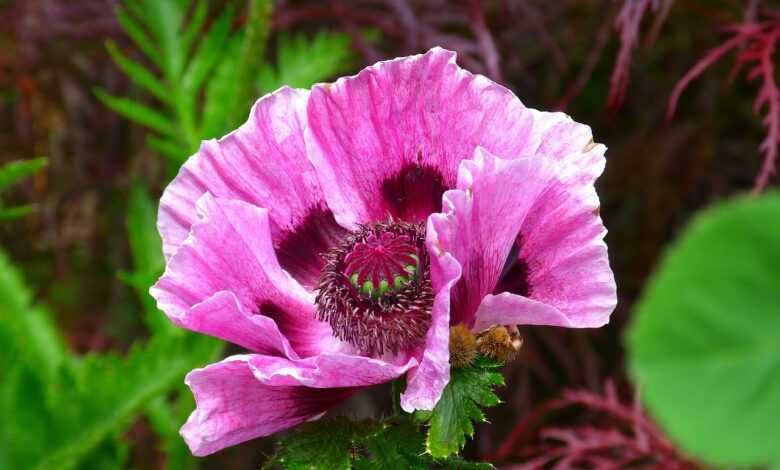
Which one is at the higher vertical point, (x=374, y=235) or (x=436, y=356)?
(x=374, y=235)

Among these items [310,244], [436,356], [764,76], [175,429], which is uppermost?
[764,76]

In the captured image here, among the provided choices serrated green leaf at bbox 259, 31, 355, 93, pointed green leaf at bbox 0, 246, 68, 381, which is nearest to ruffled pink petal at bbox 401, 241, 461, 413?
serrated green leaf at bbox 259, 31, 355, 93

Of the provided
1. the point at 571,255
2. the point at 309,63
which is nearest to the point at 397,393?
the point at 571,255

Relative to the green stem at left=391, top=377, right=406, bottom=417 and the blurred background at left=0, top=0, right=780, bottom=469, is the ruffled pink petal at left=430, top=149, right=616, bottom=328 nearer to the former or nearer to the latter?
the green stem at left=391, top=377, right=406, bottom=417

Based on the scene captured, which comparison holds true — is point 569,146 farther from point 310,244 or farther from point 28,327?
point 28,327

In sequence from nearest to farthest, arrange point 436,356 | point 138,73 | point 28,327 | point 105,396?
point 436,356 → point 105,396 → point 138,73 → point 28,327

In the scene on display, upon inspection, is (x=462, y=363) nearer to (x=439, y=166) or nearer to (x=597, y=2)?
(x=439, y=166)
